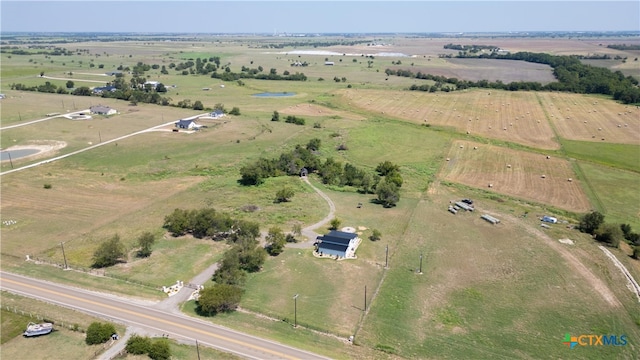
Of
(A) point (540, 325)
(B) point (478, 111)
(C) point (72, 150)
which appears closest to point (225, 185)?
(C) point (72, 150)

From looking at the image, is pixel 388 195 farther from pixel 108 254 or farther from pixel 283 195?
pixel 108 254

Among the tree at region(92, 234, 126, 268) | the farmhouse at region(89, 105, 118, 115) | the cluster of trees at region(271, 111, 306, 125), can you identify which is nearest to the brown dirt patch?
the farmhouse at region(89, 105, 118, 115)

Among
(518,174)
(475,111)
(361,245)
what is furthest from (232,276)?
(475,111)

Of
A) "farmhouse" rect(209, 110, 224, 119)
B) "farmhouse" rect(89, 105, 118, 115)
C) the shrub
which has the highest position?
"farmhouse" rect(89, 105, 118, 115)

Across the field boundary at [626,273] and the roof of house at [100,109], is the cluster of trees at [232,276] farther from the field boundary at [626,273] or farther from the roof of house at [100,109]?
the roof of house at [100,109]

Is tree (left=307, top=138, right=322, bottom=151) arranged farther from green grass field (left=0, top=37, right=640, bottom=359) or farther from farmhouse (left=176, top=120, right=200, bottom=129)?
farmhouse (left=176, top=120, right=200, bottom=129)

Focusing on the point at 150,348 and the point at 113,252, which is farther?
the point at 113,252

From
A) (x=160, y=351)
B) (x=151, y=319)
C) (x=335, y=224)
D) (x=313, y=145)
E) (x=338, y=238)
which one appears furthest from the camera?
(x=313, y=145)
